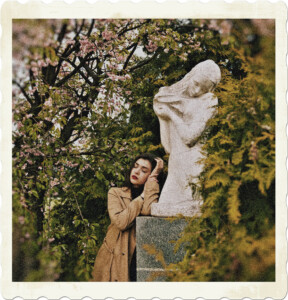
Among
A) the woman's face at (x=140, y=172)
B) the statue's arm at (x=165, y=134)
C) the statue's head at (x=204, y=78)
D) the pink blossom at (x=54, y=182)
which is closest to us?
the statue's head at (x=204, y=78)

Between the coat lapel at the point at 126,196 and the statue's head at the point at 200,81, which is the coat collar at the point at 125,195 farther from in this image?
the statue's head at the point at 200,81

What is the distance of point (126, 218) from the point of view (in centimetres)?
437

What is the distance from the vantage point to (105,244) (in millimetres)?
4695

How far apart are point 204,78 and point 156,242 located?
161 centimetres

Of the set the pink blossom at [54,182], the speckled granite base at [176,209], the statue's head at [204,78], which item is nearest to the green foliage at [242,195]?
the speckled granite base at [176,209]

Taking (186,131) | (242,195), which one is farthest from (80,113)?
(242,195)

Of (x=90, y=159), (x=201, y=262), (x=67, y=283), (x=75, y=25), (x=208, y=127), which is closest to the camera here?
(x=201, y=262)

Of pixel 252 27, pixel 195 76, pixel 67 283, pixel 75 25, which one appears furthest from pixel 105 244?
pixel 252 27

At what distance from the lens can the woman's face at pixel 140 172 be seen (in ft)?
15.3

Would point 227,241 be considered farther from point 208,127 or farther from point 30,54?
point 30,54

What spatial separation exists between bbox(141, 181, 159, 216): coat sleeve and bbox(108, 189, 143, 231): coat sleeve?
0.27 ft

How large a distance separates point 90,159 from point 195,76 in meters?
2.09

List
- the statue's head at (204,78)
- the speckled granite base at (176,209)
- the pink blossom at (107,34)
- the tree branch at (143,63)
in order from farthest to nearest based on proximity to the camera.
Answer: the tree branch at (143,63) < the pink blossom at (107,34) < the statue's head at (204,78) < the speckled granite base at (176,209)

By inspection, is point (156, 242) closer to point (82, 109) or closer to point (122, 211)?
point (122, 211)
